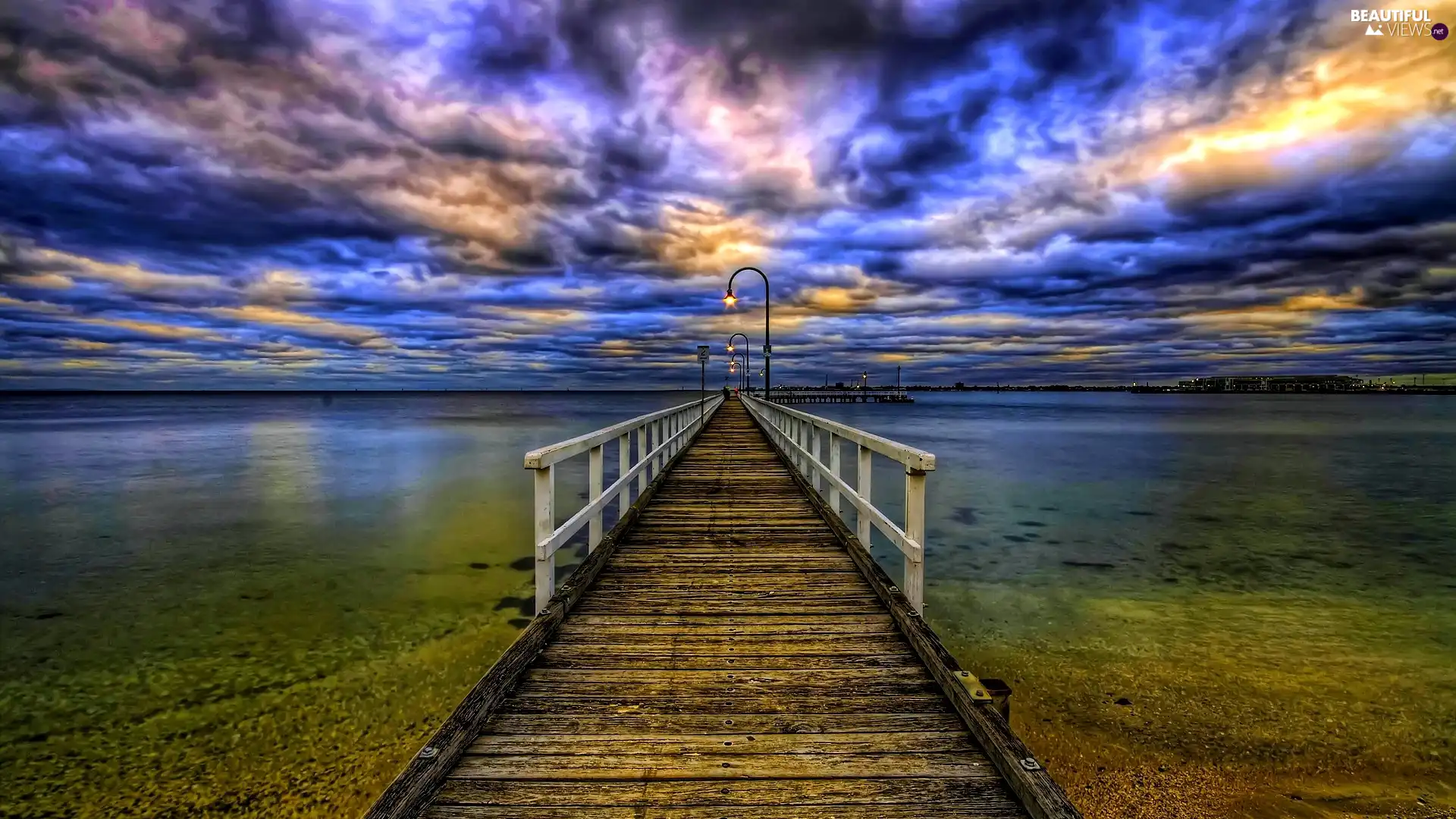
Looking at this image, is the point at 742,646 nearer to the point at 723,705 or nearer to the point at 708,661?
the point at 708,661

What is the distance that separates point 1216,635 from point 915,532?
5.96 meters

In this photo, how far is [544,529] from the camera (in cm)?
412

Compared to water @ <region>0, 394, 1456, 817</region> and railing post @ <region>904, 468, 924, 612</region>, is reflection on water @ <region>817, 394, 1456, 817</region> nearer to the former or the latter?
water @ <region>0, 394, 1456, 817</region>

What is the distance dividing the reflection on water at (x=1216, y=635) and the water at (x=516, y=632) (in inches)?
1.5

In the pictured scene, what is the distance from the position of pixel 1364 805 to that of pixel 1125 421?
71.7 meters

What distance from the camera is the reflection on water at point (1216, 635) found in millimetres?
4812

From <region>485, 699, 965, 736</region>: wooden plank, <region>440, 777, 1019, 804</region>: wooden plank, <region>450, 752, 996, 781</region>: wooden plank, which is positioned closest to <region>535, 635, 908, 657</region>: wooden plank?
<region>485, 699, 965, 736</region>: wooden plank

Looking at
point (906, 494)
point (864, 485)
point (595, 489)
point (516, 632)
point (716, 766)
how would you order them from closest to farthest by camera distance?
point (716, 766) → point (906, 494) → point (864, 485) → point (595, 489) → point (516, 632)

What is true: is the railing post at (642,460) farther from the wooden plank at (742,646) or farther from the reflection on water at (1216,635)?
the wooden plank at (742,646)

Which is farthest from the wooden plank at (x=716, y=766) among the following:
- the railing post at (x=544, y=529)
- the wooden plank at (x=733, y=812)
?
the railing post at (x=544, y=529)

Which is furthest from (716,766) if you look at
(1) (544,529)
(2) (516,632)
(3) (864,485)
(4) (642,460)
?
(4) (642,460)

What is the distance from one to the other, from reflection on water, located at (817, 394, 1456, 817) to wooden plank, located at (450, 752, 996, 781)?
8.71 feet

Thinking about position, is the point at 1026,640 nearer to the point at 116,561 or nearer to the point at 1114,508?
the point at 1114,508

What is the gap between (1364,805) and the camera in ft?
14.6
